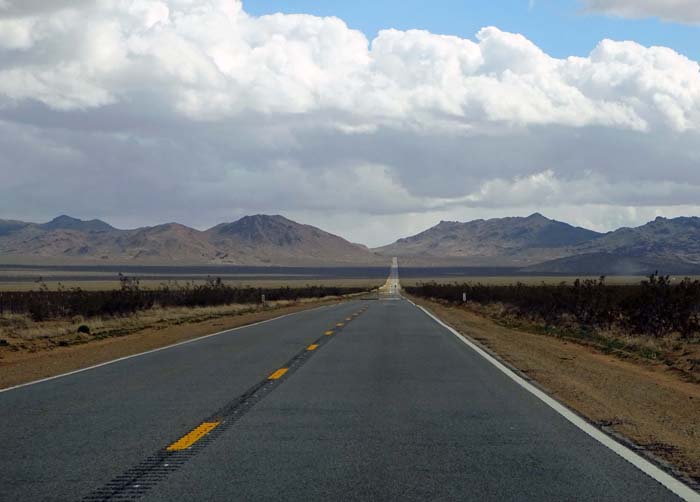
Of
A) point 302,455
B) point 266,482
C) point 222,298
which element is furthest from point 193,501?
point 222,298

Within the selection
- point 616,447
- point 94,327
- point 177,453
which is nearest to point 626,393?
point 616,447

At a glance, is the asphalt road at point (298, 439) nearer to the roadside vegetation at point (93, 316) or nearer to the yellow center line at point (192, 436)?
the yellow center line at point (192, 436)

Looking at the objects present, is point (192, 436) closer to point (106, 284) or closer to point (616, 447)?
point (616, 447)

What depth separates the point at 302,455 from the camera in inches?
325

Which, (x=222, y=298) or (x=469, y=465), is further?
(x=222, y=298)

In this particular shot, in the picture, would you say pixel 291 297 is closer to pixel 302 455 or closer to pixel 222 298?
pixel 222 298

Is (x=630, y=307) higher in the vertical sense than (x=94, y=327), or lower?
higher

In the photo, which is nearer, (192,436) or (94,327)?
(192,436)

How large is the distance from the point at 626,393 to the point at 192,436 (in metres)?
7.47

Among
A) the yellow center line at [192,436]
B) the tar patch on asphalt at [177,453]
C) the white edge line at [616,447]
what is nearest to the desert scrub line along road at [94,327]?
the tar patch on asphalt at [177,453]

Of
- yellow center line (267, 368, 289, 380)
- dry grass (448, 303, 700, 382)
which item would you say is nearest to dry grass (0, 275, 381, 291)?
dry grass (448, 303, 700, 382)

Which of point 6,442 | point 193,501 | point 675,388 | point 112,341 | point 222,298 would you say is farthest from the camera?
point 222,298

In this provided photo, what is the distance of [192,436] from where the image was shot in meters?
9.19

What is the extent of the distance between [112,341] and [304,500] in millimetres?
20438
